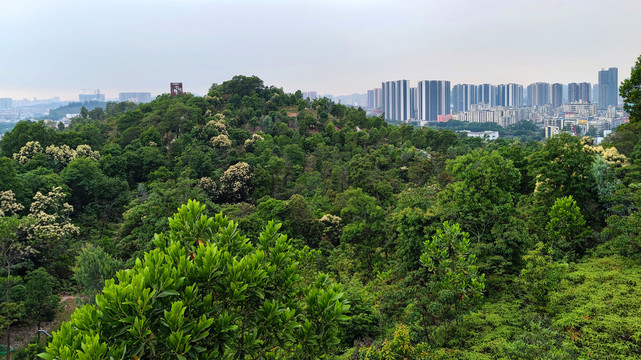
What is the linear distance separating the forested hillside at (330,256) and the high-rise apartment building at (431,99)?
8921 cm

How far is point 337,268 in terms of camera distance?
1019 centimetres

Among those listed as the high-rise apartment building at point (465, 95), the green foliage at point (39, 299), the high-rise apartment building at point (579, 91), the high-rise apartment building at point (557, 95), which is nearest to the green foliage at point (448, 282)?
the green foliage at point (39, 299)

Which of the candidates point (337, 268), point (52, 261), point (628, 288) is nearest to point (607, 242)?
point (628, 288)

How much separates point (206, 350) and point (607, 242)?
8.97m

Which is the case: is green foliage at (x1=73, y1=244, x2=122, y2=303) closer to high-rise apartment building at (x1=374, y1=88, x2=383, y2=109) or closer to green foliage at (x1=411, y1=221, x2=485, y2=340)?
green foliage at (x1=411, y1=221, x2=485, y2=340)

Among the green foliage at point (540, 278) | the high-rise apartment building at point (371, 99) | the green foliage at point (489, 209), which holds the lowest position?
the green foliage at point (540, 278)

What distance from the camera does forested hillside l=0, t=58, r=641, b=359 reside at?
300cm

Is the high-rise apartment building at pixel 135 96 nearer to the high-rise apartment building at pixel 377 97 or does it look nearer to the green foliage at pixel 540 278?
the high-rise apartment building at pixel 377 97

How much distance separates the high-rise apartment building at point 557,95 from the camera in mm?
117312

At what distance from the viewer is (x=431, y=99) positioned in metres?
108

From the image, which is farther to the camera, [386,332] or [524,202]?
[524,202]

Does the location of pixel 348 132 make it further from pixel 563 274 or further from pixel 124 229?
pixel 563 274

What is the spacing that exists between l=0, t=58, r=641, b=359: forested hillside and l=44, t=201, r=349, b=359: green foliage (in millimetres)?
16

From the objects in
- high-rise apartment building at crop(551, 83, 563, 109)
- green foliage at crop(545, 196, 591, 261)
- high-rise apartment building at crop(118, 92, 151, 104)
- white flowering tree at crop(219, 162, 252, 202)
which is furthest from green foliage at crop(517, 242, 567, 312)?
high-rise apartment building at crop(118, 92, 151, 104)
